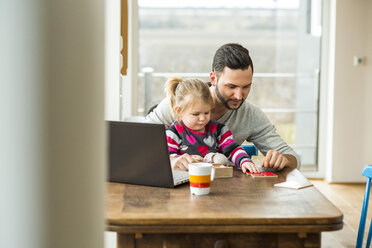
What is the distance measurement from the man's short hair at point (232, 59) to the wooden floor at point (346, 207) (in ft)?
5.42

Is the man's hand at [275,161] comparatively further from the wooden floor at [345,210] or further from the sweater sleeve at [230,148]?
the wooden floor at [345,210]

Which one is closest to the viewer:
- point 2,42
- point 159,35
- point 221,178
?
point 2,42

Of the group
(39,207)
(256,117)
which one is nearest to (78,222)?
(39,207)

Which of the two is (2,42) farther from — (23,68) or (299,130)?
(299,130)

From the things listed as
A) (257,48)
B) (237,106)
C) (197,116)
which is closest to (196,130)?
(197,116)

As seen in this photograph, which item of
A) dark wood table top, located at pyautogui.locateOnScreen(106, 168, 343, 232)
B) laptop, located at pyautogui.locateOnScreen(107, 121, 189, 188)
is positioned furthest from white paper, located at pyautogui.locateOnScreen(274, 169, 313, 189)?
laptop, located at pyautogui.locateOnScreen(107, 121, 189, 188)

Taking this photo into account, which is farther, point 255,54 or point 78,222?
point 255,54

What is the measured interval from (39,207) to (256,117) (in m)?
2.08

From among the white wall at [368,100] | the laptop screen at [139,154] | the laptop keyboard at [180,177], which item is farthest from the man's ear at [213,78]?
the white wall at [368,100]

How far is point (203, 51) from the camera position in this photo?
5180mm

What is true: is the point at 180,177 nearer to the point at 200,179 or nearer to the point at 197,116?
the point at 200,179

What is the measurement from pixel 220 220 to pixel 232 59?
3.59ft

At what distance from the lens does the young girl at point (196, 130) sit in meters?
1.99

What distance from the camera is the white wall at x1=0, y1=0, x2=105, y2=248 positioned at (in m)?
0.22
